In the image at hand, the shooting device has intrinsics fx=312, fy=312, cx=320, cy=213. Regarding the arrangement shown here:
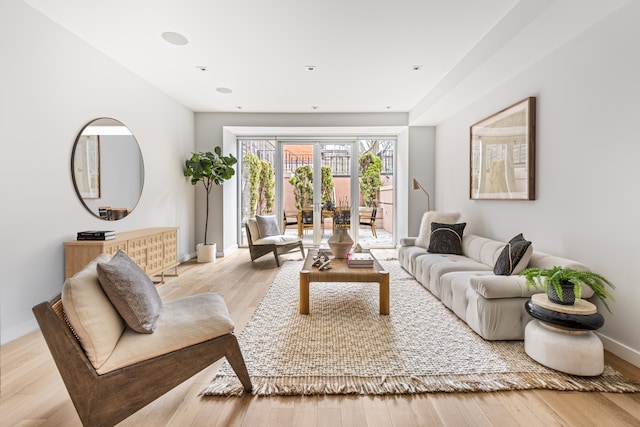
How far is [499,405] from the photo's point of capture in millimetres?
1705

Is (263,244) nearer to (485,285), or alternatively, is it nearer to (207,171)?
(207,171)

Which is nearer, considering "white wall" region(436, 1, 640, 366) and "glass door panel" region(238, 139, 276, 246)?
"white wall" region(436, 1, 640, 366)

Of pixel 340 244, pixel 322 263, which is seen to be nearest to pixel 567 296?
pixel 322 263

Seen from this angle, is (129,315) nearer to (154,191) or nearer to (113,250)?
(113,250)

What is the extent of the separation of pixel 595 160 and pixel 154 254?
178 inches

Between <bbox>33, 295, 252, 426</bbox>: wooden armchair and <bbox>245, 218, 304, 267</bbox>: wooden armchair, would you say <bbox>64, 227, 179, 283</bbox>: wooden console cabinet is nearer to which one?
<bbox>245, 218, 304, 267</bbox>: wooden armchair

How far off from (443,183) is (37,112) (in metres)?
5.55

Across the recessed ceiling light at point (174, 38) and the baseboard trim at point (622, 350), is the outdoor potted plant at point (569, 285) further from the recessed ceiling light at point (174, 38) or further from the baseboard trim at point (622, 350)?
the recessed ceiling light at point (174, 38)

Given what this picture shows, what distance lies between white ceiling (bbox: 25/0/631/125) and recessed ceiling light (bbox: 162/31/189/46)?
6cm

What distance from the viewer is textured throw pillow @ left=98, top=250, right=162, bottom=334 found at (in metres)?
1.58

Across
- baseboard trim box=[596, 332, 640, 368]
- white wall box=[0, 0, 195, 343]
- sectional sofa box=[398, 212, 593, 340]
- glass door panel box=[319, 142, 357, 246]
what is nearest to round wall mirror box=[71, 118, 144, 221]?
white wall box=[0, 0, 195, 343]

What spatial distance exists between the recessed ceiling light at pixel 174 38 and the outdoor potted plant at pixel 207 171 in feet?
7.36

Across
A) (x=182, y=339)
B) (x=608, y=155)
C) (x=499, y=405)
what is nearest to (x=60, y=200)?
(x=182, y=339)

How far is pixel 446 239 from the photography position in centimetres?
410
